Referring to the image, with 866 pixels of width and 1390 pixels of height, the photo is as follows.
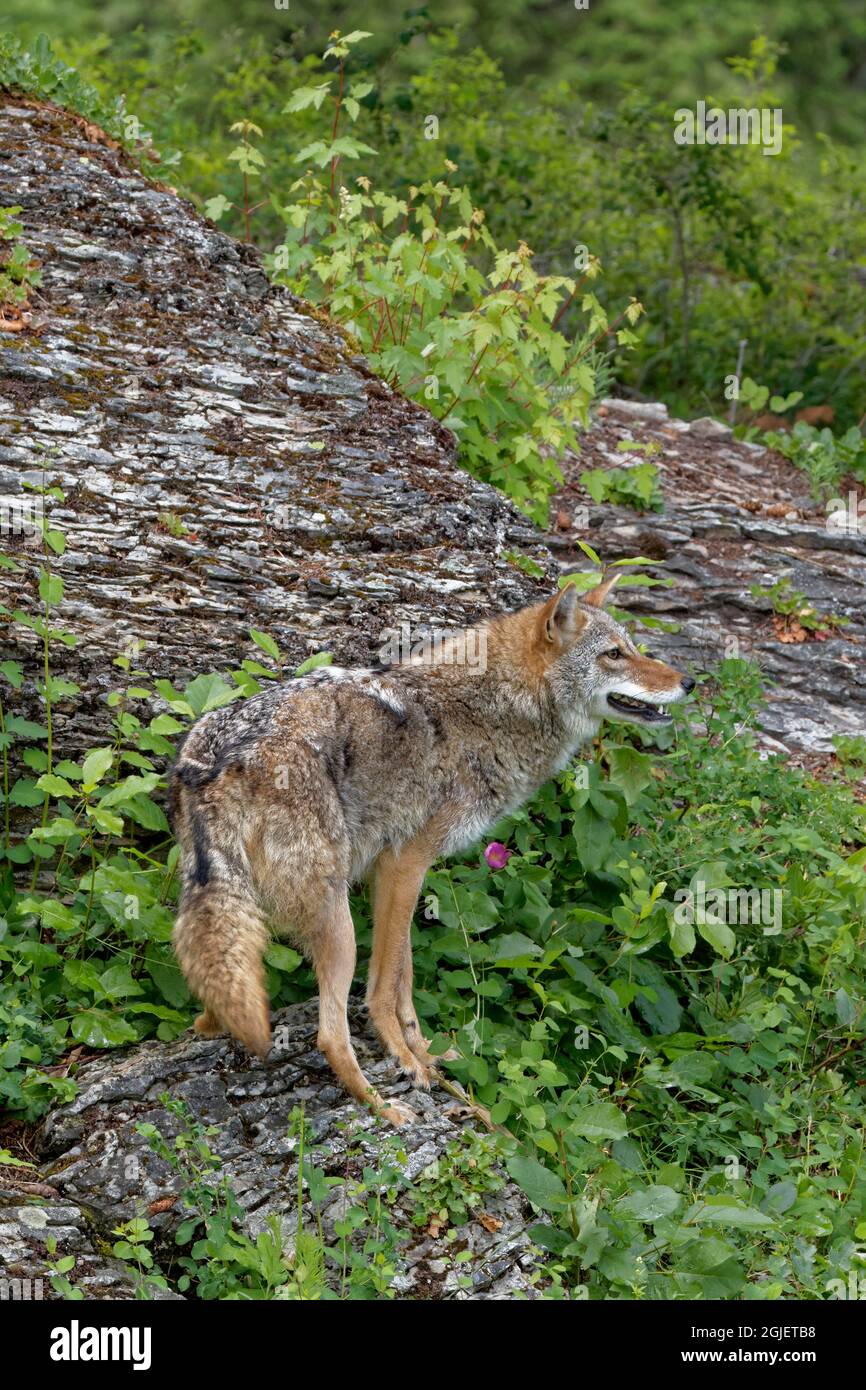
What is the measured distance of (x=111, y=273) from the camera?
29.7 feet

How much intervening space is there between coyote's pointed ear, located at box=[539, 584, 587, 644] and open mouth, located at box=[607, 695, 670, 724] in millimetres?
365

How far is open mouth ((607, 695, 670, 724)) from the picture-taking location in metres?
7.01

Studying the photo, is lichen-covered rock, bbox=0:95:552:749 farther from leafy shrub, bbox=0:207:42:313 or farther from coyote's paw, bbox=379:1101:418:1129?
coyote's paw, bbox=379:1101:418:1129

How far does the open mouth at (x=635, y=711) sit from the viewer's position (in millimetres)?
7008

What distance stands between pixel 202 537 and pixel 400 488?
131 cm

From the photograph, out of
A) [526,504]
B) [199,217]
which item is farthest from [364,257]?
[526,504]

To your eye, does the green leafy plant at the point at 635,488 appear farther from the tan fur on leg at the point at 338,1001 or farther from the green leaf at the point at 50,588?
the tan fur on leg at the point at 338,1001

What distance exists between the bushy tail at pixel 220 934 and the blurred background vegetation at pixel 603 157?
388 inches

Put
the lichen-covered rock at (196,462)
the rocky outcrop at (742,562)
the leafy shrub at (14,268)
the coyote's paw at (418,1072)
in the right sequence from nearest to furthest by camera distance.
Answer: the coyote's paw at (418,1072), the lichen-covered rock at (196,462), the leafy shrub at (14,268), the rocky outcrop at (742,562)

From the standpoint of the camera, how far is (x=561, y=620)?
6.93 meters

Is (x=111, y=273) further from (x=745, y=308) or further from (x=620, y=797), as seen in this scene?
(x=745, y=308)

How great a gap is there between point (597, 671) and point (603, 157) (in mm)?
12077

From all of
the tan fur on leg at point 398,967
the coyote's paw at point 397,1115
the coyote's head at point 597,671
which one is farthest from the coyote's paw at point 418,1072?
the coyote's head at point 597,671

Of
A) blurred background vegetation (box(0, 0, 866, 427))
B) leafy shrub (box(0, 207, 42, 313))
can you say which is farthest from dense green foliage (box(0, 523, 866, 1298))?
blurred background vegetation (box(0, 0, 866, 427))
